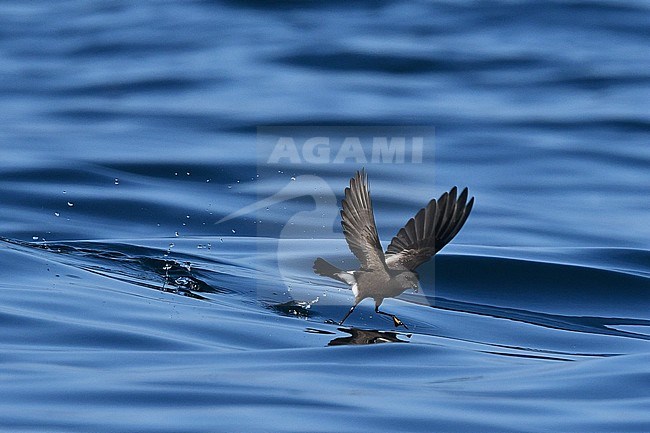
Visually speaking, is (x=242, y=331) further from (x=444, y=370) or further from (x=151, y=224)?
(x=151, y=224)

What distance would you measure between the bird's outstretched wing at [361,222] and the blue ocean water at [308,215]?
0.58m

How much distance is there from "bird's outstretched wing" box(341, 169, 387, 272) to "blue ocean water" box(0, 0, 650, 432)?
0.58 metres

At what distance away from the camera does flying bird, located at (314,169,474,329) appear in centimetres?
570

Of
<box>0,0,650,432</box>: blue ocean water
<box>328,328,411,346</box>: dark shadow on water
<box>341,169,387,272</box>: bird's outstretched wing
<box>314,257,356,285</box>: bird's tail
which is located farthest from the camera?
<box>328,328,411,346</box>: dark shadow on water

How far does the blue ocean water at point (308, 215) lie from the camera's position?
549 cm

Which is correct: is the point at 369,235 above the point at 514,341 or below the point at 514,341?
above

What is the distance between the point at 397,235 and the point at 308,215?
233 inches

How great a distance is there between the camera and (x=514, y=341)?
24.1 feet

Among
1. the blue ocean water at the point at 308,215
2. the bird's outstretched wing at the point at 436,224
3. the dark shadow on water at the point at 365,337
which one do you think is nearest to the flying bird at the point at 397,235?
the bird's outstretched wing at the point at 436,224

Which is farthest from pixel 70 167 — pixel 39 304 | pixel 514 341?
pixel 514 341

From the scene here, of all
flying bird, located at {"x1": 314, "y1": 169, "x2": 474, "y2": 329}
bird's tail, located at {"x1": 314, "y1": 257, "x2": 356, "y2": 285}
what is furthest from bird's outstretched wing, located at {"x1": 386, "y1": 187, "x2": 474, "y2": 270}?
bird's tail, located at {"x1": 314, "y1": 257, "x2": 356, "y2": 285}

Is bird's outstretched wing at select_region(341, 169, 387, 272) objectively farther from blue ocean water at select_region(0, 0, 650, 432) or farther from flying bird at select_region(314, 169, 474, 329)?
blue ocean water at select_region(0, 0, 650, 432)

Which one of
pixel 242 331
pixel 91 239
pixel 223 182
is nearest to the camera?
pixel 242 331

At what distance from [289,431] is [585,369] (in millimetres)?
2168
